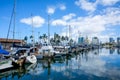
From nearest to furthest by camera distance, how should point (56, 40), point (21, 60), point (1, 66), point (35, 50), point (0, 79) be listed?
point (0, 79) < point (1, 66) < point (21, 60) < point (35, 50) < point (56, 40)

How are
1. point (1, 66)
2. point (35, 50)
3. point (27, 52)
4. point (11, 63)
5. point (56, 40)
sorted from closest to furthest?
point (1, 66) → point (11, 63) → point (27, 52) → point (35, 50) → point (56, 40)

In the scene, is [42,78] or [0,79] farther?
[42,78]

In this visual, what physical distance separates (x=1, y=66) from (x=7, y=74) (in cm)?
198

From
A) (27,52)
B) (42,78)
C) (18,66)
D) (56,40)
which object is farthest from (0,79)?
(56,40)

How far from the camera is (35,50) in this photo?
6444cm

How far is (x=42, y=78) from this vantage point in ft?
116

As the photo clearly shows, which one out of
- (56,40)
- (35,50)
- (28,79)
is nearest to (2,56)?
(28,79)

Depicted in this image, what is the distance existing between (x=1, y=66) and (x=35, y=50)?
→ 88.1ft

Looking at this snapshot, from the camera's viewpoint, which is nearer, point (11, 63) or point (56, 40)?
point (11, 63)

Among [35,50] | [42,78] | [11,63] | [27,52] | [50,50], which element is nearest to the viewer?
[42,78]

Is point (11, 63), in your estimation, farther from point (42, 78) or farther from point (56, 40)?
point (56, 40)

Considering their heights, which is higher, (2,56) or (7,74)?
(2,56)

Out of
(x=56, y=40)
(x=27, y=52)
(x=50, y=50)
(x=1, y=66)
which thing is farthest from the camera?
(x=56, y=40)

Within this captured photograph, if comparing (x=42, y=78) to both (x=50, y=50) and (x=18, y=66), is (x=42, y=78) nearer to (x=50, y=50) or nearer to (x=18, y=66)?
(x=18, y=66)
